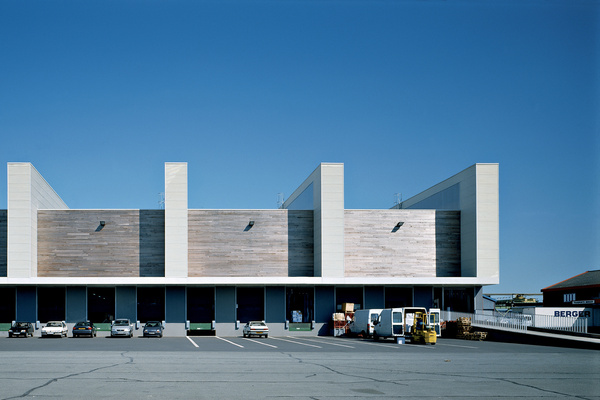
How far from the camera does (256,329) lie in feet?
149

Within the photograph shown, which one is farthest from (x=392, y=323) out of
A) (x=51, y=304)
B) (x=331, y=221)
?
(x=51, y=304)

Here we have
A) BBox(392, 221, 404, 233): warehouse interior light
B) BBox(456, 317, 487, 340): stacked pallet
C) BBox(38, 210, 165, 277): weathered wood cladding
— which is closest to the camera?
BBox(456, 317, 487, 340): stacked pallet

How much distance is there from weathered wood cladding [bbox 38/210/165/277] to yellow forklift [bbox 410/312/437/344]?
2056 centimetres

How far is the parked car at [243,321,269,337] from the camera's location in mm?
45312

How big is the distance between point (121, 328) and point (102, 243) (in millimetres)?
7146

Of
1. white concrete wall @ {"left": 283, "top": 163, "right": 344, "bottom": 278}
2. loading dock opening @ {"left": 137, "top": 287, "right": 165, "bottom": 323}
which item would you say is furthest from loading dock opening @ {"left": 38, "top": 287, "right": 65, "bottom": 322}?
white concrete wall @ {"left": 283, "top": 163, "right": 344, "bottom": 278}

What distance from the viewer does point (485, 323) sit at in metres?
43.3

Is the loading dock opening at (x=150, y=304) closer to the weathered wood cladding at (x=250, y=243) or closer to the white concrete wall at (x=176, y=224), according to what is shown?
the white concrete wall at (x=176, y=224)

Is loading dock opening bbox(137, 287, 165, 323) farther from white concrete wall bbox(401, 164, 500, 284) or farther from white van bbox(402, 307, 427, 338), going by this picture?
white concrete wall bbox(401, 164, 500, 284)

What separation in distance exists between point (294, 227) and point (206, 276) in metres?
7.50

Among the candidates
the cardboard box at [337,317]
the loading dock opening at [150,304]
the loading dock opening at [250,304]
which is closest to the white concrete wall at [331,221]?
the cardboard box at [337,317]

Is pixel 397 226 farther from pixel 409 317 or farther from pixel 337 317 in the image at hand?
pixel 409 317

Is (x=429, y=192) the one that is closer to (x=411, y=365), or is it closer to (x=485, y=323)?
(x=485, y=323)

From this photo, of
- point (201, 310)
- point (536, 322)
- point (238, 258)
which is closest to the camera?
point (536, 322)
